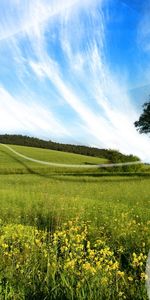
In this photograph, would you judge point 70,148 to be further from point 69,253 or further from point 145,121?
point 69,253

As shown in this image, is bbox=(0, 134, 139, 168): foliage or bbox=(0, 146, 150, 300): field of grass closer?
bbox=(0, 146, 150, 300): field of grass

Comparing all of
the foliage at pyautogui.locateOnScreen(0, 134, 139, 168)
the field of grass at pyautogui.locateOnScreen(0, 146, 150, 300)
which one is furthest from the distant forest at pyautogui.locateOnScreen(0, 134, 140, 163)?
the field of grass at pyautogui.locateOnScreen(0, 146, 150, 300)

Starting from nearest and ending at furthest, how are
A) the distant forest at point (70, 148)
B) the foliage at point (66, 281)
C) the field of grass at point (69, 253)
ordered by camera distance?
the foliage at point (66, 281)
the field of grass at point (69, 253)
the distant forest at point (70, 148)

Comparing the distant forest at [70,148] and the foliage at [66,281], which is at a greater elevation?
the distant forest at [70,148]

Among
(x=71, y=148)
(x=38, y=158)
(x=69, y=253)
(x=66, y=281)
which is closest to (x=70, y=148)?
(x=71, y=148)

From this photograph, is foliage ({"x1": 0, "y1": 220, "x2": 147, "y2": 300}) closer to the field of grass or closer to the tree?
the field of grass

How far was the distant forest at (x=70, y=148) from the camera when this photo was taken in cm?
5392

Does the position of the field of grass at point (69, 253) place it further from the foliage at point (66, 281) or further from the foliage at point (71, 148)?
the foliage at point (71, 148)

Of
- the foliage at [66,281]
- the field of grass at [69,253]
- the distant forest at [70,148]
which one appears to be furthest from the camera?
the distant forest at [70,148]

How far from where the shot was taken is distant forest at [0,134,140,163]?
5392 cm

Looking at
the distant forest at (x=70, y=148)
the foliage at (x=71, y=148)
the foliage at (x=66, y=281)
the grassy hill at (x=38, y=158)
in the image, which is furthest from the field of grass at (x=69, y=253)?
the grassy hill at (x=38, y=158)

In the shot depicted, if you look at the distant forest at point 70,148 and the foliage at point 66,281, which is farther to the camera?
the distant forest at point 70,148

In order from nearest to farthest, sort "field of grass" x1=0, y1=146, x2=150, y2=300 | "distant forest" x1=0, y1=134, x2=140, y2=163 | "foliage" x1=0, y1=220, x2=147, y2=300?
1. "foliage" x1=0, y1=220, x2=147, y2=300
2. "field of grass" x1=0, y1=146, x2=150, y2=300
3. "distant forest" x1=0, y1=134, x2=140, y2=163

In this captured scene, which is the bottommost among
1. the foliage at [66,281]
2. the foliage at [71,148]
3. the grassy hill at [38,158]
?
the foliage at [66,281]
